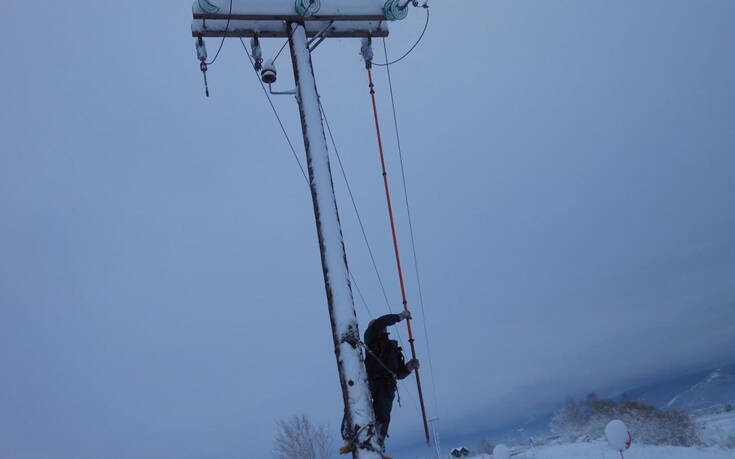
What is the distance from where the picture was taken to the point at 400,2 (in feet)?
22.9

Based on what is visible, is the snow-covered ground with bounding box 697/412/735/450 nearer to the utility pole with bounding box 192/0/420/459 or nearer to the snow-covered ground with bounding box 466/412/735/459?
the snow-covered ground with bounding box 466/412/735/459

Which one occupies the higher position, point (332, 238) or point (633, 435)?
point (332, 238)

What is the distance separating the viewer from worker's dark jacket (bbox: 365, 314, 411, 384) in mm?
5945

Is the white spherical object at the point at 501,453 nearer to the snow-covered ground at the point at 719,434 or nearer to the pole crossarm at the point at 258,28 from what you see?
the snow-covered ground at the point at 719,434

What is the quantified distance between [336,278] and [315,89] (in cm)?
219

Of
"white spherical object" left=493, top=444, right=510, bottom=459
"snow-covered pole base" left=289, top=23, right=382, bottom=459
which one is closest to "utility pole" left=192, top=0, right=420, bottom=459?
"snow-covered pole base" left=289, top=23, right=382, bottom=459

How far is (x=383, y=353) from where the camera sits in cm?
604

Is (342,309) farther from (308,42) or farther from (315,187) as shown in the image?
(308,42)

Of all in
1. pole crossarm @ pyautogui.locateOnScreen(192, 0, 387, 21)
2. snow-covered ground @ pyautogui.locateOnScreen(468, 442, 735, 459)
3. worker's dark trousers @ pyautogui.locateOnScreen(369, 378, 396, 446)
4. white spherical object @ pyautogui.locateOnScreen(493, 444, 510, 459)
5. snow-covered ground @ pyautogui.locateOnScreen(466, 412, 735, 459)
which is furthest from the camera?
snow-covered ground @ pyautogui.locateOnScreen(466, 412, 735, 459)

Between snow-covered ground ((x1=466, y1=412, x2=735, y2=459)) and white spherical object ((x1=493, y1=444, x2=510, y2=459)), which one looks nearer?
white spherical object ((x1=493, y1=444, x2=510, y2=459))

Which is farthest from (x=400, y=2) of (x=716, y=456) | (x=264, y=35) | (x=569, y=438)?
(x=569, y=438)

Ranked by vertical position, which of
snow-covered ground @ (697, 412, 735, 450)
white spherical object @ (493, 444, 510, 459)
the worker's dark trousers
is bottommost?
snow-covered ground @ (697, 412, 735, 450)

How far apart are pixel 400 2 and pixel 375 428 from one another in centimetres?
492

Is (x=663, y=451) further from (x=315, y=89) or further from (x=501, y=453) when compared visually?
(x=315, y=89)
